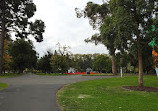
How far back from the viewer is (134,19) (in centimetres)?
1262

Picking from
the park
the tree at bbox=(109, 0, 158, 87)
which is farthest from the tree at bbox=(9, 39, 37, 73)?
the tree at bbox=(109, 0, 158, 87)

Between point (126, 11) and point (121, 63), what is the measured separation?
15.2 feet

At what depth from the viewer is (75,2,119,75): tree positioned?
507 inches

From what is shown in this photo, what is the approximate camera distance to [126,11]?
1199 cm

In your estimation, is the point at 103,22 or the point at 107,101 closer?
the point at 107,101

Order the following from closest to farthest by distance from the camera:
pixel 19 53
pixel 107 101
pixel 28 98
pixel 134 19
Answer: pixel 107 101 → pixel 28 98 → pixel 134 19 → pixel 19 53

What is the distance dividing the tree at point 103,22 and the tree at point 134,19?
957 millimetres

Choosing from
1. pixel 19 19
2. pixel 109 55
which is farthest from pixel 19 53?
pixel 109 55

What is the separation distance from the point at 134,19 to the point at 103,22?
3.59 meters

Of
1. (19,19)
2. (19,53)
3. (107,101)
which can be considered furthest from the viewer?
(19,53)

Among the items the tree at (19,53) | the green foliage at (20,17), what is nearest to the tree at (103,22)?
the green foliage at (20,17)

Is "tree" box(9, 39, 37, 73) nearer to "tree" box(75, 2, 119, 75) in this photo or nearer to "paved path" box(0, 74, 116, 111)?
"tree" box(75, 2, 119, 75)

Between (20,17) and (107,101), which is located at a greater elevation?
(20,17)

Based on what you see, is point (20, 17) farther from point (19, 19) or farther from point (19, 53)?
point (19, 53)
